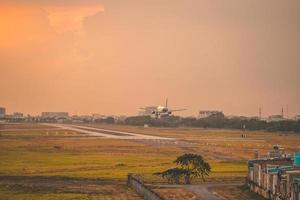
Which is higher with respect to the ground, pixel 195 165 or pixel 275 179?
pixel 195 165

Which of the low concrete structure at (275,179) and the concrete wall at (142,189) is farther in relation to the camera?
the concrete wall at (142,189)

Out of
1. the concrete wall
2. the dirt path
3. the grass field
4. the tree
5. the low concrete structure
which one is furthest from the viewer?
the grass field

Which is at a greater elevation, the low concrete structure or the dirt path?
the low concrete structure

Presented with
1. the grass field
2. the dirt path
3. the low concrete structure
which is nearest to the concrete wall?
the grass field

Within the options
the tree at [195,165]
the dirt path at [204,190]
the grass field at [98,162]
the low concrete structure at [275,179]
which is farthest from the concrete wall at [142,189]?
the low concrete structure at [275,179]

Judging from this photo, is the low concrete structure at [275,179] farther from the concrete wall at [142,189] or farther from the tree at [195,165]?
the concrete wall at [142,189]

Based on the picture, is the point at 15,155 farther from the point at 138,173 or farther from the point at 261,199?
the point at 261,199

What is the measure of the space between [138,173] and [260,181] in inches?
612

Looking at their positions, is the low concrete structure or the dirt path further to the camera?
the dirt path

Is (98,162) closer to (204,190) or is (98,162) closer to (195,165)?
(195,165)

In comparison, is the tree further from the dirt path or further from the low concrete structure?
the low concrete structure

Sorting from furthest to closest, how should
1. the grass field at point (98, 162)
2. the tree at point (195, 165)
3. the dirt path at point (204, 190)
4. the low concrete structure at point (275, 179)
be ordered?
the grass field at point (98, 162), the tree at point (195, 165), the dirt path at point (204, 190), the low concrete structure at point (275, 179)

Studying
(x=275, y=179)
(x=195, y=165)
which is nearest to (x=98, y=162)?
(x=195, y=165)

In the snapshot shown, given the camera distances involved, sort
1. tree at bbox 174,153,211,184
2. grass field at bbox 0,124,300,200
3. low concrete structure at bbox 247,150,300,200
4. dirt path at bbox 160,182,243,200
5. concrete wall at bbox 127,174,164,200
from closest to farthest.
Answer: low concrete structure at bbox 247,150,300,200 → concrete wall at bbox 127,174,164,200 → dirt path at bbox 160,182,243,200 → tree at bbox 174,153,211,184 → grass field at bbox 0,124,300,200
